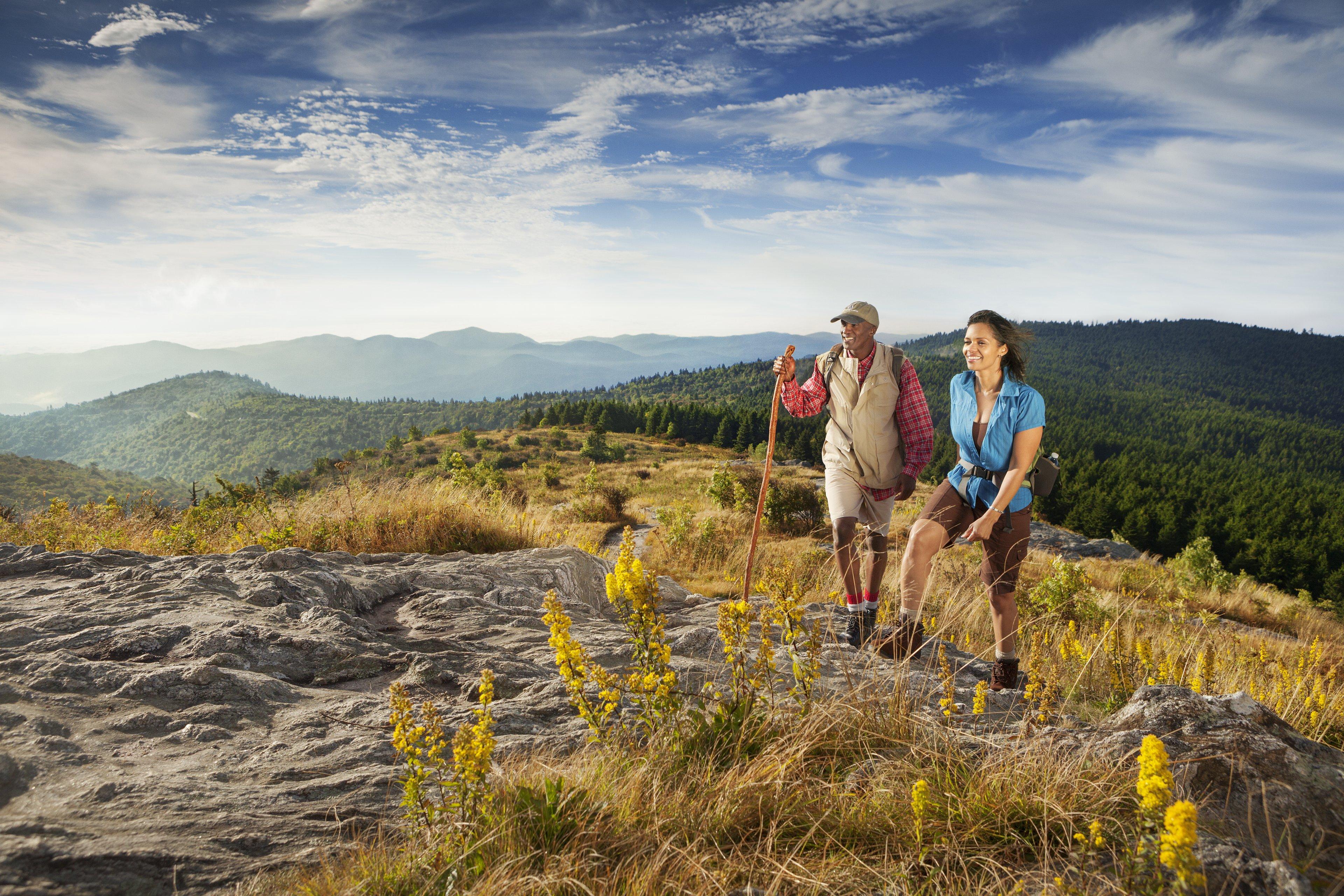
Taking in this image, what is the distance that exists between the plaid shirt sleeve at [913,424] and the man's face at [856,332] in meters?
0.38

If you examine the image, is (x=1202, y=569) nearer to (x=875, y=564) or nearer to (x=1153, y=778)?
(x=875, y=564)

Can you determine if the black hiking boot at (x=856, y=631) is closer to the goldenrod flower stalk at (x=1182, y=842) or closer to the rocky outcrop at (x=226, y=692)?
the rocky outcrop at (x=226, y=692)

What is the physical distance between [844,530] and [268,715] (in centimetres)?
355

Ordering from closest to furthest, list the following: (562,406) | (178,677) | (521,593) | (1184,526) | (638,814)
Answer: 1. (638,814)
2. (178,677)
3. (521,593)
4. (1184,526)
5. (562,406)

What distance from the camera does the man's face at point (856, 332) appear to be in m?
4.56

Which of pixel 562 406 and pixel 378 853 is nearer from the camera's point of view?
pixel 378 853

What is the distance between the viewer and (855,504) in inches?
178

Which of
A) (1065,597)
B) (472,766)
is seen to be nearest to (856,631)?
(472,766)

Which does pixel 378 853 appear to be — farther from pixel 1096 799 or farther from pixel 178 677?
pixel 1096 799

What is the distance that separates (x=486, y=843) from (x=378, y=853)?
1.10 feet

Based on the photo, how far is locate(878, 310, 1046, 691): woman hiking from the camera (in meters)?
3.79

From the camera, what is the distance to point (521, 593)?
5160mm

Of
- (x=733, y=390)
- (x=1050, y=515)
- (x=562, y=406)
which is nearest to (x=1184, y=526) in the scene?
(x=1050, y=515)

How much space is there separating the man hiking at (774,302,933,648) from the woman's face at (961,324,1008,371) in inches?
20.1
